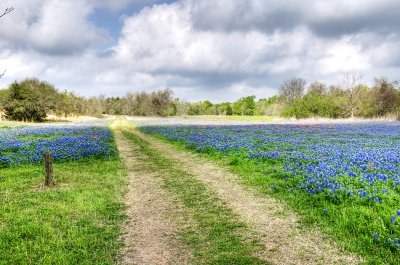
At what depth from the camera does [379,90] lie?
263ft

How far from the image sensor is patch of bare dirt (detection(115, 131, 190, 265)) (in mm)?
6184

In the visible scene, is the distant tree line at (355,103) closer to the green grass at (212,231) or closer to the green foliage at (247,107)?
the green grass at (212,231)

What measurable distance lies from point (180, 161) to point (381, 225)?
40.2ft

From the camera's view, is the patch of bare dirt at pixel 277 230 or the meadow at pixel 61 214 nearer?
the patch of bare dirt at pixel 277 230

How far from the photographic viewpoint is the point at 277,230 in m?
7.44

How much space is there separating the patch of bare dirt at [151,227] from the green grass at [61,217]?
0.32 meters

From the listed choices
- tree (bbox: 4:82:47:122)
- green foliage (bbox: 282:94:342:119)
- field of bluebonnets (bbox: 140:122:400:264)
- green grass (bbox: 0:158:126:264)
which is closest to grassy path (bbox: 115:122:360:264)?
field of bluebonnets (bbox: 140:122:400:264)

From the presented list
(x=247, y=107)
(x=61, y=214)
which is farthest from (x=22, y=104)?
(x=247, y=107)

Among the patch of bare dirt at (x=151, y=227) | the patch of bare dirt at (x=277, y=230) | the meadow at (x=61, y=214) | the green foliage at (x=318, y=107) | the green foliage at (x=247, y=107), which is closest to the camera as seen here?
the patch of bare dirt at (x=277, y=230)

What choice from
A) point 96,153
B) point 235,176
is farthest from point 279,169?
point 96,153

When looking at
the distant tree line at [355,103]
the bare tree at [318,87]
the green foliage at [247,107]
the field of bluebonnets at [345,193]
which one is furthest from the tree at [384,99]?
the green foliage at [247,107]

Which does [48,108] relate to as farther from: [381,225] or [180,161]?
[381,225]

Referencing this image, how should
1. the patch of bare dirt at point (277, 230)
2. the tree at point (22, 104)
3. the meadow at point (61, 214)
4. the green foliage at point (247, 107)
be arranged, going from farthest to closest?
the green foliage at point (247, 107) < the tree at point (22, 104) < the meadow at point (61, 214) < the patch of bare dirt at point (277, 230)

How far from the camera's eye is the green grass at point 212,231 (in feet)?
19.9
